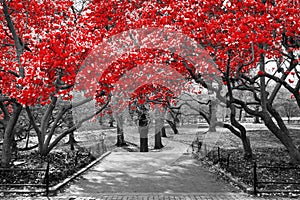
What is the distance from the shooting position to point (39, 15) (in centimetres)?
1149

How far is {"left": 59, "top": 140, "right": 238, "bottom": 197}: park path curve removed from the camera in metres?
8.68

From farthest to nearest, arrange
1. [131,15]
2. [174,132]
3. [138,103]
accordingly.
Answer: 1. [174,132]
2. [138,103]
3. [131,15]

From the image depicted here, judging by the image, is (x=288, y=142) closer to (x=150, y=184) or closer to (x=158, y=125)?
(x=150, y=184)

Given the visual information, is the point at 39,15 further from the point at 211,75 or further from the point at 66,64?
the point at 211,75

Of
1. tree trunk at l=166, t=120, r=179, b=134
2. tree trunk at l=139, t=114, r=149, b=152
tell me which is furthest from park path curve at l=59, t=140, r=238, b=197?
tree trunk at l=166, t=120, r=179, b=134

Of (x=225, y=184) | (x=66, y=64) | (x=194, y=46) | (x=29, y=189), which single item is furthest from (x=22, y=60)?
(x=225, y=184)

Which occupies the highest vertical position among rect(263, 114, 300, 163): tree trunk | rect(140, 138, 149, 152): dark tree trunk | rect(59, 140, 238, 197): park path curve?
rect(263, 114, 300, 163): tree trunk

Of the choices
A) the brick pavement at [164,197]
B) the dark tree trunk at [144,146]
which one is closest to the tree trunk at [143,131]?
the dark tree trunk at [144,146]

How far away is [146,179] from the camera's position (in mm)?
10273

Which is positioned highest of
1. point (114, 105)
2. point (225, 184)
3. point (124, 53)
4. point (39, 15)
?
point (39, 15)

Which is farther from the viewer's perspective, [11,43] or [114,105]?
[114,105]

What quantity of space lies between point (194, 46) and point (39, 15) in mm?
5942

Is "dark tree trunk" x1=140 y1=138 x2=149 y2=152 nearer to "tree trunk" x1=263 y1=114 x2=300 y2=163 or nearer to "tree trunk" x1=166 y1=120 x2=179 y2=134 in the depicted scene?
"tree trunk" x1=166 y1=120 x2=179 y2=134

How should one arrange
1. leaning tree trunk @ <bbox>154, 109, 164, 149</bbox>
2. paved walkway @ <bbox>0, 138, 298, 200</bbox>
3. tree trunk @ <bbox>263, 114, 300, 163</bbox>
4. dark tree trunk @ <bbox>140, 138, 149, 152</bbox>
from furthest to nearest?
dark tree trunk @ <bbox>140, 138, 149, 152</bbox>, leaning tree trunk @ <bbox>154, 109, 164, 149</bbox>, tree trunk @ <bbox>263, 114, 300, 163</bbox>, paved walkway @ <bbox>0, 138, 298, 200</bbox>
